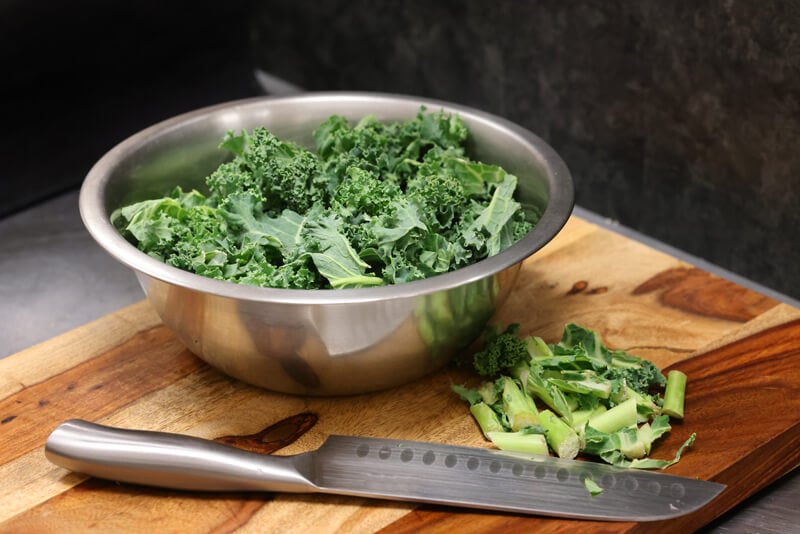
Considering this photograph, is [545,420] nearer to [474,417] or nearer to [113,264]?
[474,417]

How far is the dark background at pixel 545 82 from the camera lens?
7.68 feet

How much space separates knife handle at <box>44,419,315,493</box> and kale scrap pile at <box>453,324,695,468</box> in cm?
38

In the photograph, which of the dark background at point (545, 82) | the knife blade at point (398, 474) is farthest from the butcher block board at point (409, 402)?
the dark background at point (545, 82)

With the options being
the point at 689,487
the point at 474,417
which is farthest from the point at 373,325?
the point at 689,487

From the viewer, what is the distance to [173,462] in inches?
59.7

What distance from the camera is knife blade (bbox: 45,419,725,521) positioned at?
1495 mm

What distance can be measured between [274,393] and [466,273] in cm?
49

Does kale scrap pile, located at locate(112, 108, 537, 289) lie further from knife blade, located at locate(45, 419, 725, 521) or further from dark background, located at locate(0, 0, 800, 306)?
dark background, located at locate(0, 0, 800, 306)

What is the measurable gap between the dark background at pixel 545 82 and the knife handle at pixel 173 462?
1.46 meters

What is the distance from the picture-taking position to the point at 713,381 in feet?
5.91

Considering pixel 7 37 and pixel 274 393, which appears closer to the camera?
pixel 274 393

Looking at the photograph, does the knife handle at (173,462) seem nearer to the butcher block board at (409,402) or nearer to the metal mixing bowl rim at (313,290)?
the butcher block board at (409,402)

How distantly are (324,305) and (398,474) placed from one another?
305 millimetres

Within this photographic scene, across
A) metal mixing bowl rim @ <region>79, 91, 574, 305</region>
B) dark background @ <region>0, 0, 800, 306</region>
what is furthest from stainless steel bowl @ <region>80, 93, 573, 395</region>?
dark background @ <region>0, 0, 800, 306</region>
